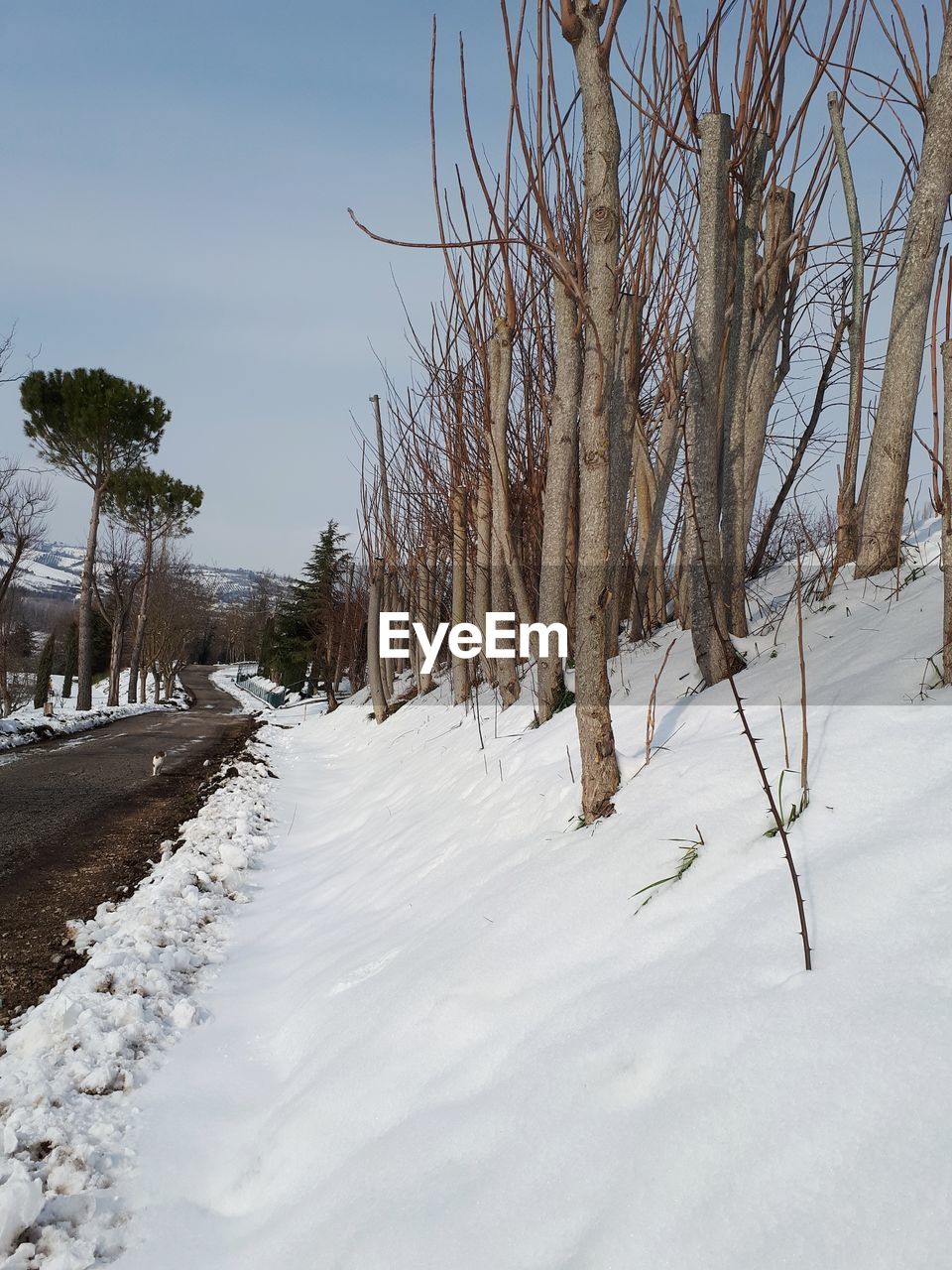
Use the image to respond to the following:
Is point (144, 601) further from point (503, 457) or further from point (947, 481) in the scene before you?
point (947, 481)

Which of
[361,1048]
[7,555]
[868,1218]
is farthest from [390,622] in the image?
[868,1218]

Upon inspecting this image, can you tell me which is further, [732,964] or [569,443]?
[569,443]

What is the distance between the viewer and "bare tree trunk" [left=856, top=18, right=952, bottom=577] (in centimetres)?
378

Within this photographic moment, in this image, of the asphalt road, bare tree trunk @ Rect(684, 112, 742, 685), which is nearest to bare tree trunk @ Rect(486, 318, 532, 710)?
bare tree trunk @ Rect(684, 112, 742, 685)

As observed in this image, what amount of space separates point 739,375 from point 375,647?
888 cm

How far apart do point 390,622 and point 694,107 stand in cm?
1191

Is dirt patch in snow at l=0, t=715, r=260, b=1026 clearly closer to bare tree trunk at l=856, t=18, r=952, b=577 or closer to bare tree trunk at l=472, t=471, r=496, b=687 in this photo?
bare tree trunk at l=472, t=471, r=496, b=687

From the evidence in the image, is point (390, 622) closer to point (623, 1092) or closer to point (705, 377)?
point (705, 377)

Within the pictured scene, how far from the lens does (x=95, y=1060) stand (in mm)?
2172

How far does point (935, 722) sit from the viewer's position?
192 cm

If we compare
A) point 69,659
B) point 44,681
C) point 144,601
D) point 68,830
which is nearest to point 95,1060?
point 68,830

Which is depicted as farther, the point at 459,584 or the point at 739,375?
the point at 459,584

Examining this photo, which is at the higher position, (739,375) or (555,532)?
(739,375)

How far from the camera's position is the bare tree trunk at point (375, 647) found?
1196 cm
